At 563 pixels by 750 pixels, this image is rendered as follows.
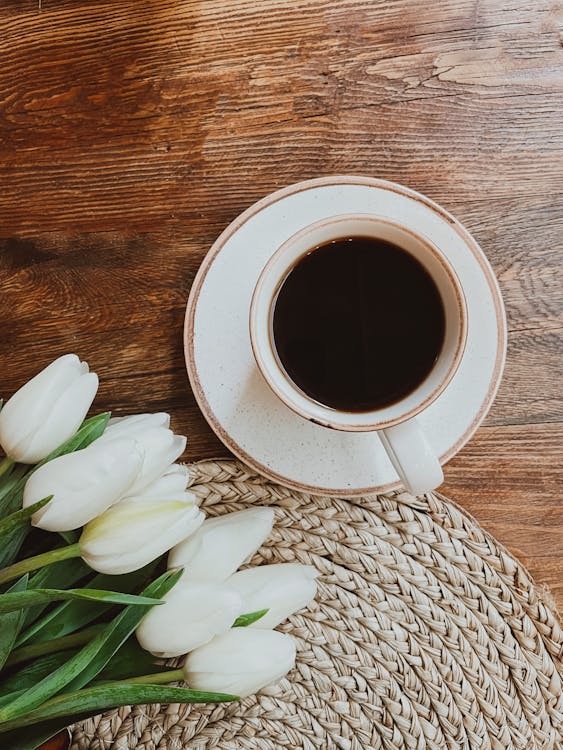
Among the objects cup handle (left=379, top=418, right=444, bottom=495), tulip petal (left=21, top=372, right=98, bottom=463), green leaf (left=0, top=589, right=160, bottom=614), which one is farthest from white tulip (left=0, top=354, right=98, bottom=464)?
cup handle (left=379, top=418, right=444, bottom=495)

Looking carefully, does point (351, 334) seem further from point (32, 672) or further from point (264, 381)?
point (32, 672)

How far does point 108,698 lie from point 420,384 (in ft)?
1.18

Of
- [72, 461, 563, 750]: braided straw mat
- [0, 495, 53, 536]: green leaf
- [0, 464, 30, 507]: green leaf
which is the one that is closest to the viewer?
[0, 495, 53, 536]: green leaf

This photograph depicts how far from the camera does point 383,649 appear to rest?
0.77 meters

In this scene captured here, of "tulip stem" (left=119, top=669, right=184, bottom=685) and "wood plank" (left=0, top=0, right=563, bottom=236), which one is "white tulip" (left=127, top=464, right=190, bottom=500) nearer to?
"tulip stem" (left=119, top=669, right=184, bottom=685)

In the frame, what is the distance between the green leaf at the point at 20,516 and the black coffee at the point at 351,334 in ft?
0.90

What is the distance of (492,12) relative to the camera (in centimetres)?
79

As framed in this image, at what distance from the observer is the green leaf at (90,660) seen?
516 mm

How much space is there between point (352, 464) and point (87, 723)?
0.37 metres

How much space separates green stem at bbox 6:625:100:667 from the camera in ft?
1.90

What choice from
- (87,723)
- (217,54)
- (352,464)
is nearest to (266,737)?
(87,723)

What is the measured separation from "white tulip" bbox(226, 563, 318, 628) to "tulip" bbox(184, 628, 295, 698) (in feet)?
0.13

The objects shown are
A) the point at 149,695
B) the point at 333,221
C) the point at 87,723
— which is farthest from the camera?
the point at 87,723

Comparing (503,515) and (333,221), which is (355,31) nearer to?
(333,221)
